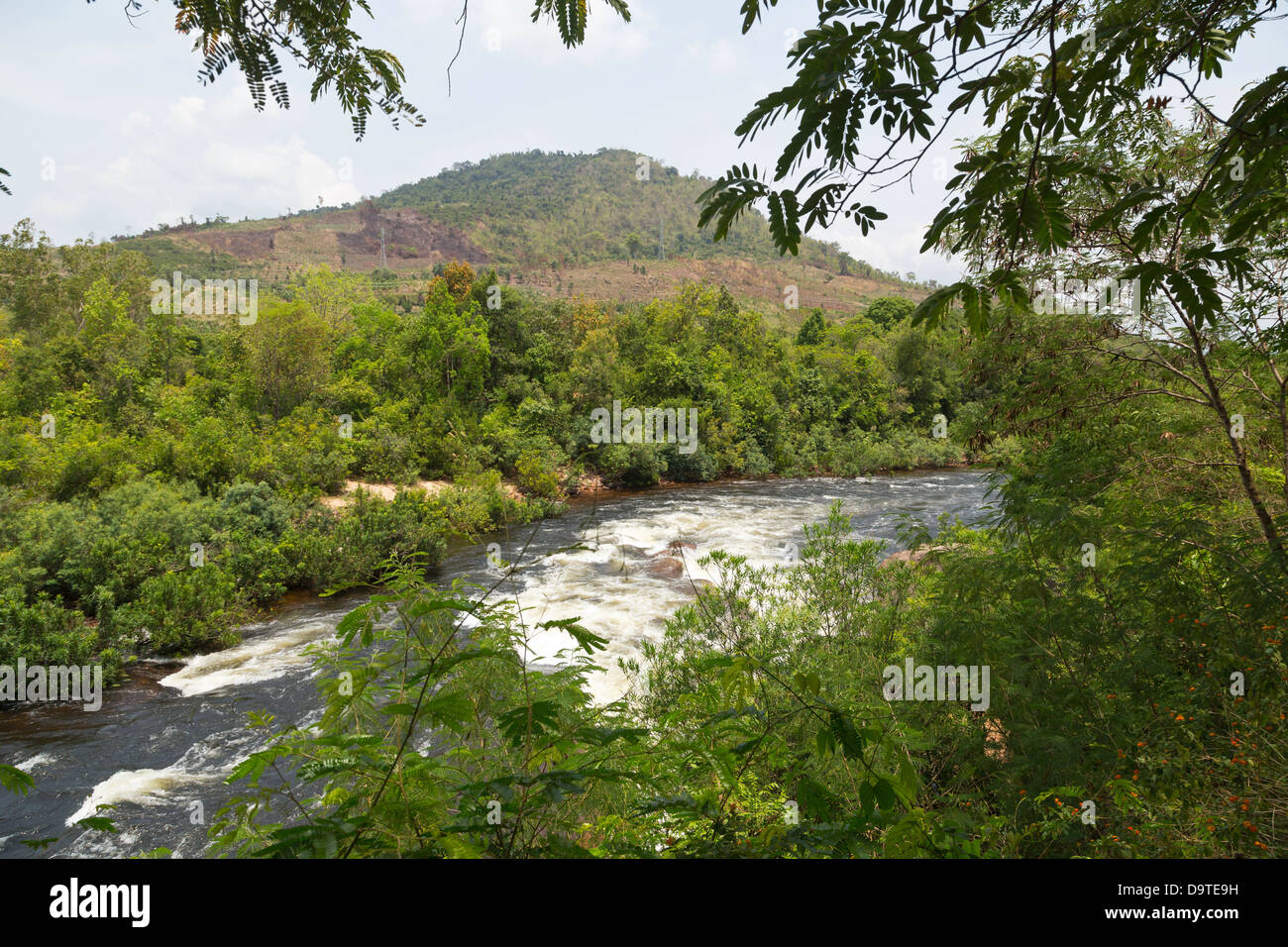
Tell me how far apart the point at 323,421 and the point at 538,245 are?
76594 millimetres

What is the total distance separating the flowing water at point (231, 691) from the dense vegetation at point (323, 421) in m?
0.87

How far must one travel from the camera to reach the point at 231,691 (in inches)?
295

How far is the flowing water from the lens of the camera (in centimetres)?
512

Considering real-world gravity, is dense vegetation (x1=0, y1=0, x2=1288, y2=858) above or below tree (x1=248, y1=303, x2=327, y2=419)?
below

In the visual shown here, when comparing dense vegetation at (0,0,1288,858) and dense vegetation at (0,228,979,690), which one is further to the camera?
dense vegetation at (0,228,979,690)

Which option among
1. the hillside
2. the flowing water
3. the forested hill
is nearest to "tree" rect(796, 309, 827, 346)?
the hillside

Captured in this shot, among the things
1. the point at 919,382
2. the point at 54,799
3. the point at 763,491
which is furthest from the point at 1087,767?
the point at 919,382

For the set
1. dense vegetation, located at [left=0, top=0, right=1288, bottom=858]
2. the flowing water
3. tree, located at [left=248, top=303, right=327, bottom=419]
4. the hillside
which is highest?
the hillside

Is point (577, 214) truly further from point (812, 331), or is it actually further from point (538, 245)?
point (812, 331)

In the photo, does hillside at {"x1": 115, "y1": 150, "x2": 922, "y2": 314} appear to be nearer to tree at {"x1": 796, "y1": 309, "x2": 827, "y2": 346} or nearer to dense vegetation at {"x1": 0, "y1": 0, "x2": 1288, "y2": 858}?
tree at {"x1": 796, "y1": 309, "x2": 827, "y2": 346}

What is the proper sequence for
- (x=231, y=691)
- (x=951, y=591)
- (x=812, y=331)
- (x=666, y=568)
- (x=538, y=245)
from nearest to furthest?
(x=951, y=591) → (x=231, y=691) → (x=666, y=568) → (x=812, y=331) → (x=538, y=245)

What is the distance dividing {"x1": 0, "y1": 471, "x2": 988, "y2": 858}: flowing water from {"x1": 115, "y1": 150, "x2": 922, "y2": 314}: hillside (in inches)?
1807

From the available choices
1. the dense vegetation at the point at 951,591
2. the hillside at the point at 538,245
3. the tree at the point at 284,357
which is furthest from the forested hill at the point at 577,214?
the dense vegetation at the point at 951,591

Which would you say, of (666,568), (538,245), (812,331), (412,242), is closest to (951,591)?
(666,568)
